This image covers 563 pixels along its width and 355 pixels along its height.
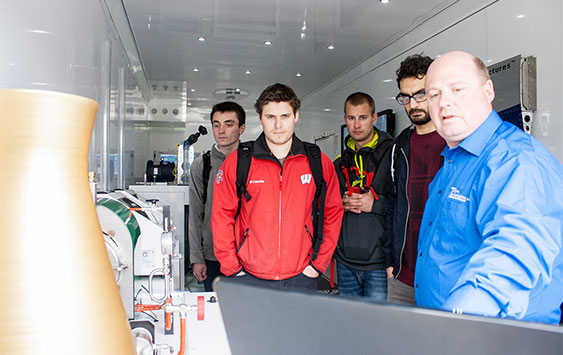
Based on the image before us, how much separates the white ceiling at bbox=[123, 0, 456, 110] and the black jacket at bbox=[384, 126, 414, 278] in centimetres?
223

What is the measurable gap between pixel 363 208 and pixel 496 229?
139 cm

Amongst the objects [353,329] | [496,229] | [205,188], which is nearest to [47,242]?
[353,329]

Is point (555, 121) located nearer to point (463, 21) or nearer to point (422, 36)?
point (463, 21)

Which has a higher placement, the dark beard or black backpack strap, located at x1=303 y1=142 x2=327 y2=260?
the dark beard

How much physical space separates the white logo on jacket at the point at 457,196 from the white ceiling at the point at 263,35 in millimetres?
3151

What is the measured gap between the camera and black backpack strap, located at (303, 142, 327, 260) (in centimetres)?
194

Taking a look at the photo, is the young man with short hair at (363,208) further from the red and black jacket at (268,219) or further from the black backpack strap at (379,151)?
the red and black jacket at (268,219)

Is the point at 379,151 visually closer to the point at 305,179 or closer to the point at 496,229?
the point at 305,179

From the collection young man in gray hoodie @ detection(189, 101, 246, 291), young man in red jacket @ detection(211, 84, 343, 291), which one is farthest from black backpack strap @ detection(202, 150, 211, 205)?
young man in red jacket @ detection(211, 84, 343, 291)

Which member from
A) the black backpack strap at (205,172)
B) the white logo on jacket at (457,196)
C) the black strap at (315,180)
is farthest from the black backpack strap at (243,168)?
the white logo on jacket at (457,196)

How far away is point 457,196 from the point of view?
103 cm

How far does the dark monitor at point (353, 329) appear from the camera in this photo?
301 millimetres

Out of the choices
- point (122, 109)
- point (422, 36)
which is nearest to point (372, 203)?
point (422, 36)

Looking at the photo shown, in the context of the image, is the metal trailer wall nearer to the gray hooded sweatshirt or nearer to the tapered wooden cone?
the gray hooded sweatshirt
